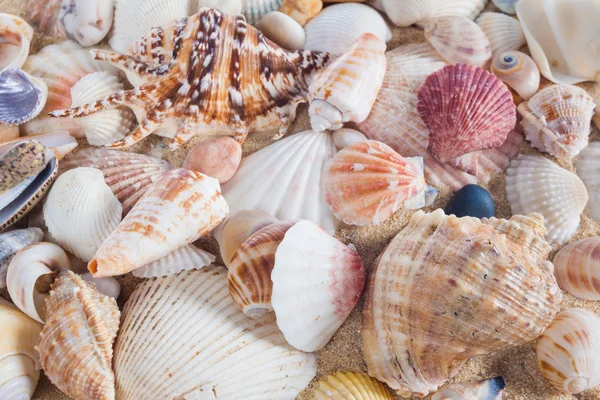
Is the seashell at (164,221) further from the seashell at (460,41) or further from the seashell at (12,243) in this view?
the seashell at (460,41)

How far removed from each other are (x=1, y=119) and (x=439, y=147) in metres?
1.27

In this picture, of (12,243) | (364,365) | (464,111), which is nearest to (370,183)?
(464,111)

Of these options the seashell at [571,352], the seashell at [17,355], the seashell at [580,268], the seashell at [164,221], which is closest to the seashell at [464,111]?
the seashell at [580,268]

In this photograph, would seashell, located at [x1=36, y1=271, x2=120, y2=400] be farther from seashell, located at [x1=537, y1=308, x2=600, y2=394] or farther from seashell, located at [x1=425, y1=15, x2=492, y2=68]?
seashell, located at [x1=425, y1=15, x2=492, y2=68]

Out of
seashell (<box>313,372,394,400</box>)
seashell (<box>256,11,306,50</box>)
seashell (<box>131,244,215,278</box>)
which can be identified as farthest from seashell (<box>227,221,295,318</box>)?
Answer: seashell (<box>256,11,306,50</box>)

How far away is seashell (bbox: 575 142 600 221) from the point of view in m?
1.52

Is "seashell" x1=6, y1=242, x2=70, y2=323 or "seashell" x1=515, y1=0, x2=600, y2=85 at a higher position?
"seashell" x1=515, y1=0, x2=600, y2=85

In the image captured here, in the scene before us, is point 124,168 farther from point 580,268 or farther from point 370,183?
point 580,268

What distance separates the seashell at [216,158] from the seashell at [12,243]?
45cm

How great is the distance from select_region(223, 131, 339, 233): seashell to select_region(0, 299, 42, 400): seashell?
24.2 inches

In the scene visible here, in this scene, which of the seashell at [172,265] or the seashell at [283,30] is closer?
the seashell at [172,265]

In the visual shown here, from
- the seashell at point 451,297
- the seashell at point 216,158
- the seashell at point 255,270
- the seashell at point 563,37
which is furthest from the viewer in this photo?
the seashell at point 563,37

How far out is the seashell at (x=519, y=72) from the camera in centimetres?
157

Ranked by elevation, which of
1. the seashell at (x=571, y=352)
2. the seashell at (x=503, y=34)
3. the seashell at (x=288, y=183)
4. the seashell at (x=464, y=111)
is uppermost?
the seashell at (x=503, y=34)
